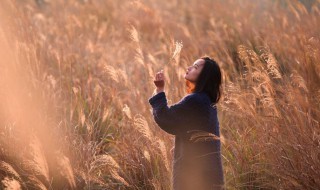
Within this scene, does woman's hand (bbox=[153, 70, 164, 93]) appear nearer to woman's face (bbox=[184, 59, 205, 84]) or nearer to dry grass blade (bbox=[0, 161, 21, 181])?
woman's face (bbox=[184, 59, 205, 84])

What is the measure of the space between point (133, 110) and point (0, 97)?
1.25 m

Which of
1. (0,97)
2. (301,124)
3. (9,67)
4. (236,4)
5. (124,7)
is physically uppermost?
(124,7)

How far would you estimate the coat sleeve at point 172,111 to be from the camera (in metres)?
3.20

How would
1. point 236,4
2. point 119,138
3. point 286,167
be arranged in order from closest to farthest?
point 286,167, point 119,138, point 236,4

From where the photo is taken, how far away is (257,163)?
365cm

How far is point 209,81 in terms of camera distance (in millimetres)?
3348

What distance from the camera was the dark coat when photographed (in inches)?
127

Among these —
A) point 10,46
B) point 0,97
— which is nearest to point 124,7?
point 10,46

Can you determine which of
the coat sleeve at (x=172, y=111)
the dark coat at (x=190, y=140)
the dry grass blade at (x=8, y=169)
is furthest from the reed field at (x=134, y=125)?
the coat sleeve at (x=172, y=111)

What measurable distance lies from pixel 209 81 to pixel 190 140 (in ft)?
1.19

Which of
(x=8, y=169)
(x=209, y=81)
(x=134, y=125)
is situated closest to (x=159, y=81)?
(x=209, y=81)

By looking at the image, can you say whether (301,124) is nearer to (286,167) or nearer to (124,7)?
(286,167)

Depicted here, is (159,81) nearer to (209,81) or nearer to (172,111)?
(172,111)

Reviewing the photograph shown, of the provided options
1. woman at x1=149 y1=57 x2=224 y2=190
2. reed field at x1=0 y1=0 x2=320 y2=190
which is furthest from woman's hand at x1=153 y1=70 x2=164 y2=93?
reed field at x1=0 y1=0 x2=320 y2=190
